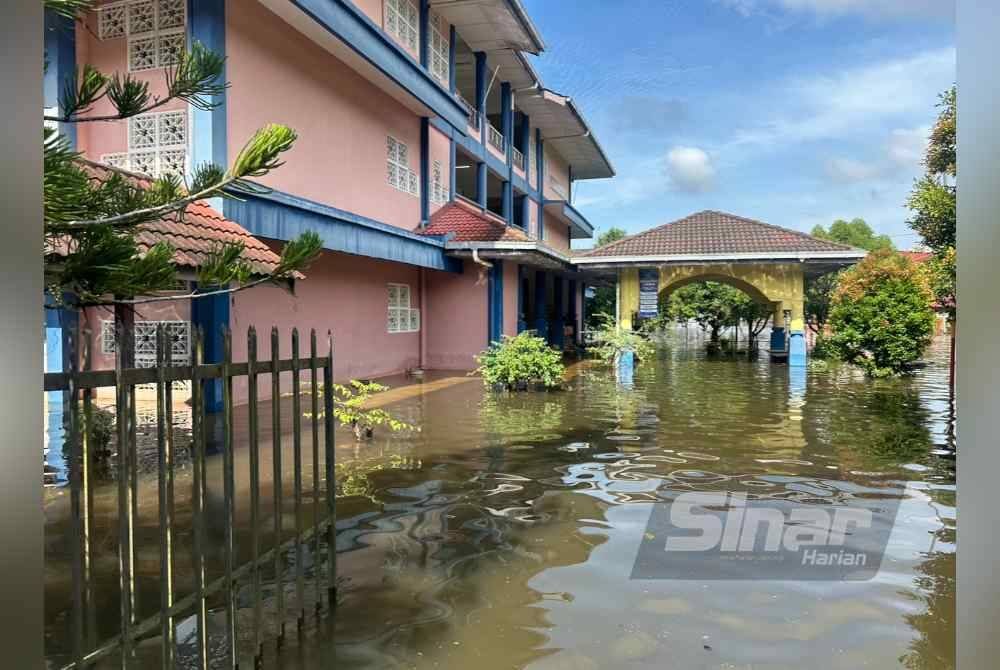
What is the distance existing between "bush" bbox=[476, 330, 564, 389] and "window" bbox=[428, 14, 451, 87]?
663cm

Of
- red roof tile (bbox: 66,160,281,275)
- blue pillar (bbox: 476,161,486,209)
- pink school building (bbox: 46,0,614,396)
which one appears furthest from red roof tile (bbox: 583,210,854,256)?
red roof tile (bbox: 66,160,281,275)

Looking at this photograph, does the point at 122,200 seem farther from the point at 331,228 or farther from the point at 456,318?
the point at 456,318

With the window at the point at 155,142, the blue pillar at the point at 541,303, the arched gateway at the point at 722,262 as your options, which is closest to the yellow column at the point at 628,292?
the arched gateway at the point at 722,262

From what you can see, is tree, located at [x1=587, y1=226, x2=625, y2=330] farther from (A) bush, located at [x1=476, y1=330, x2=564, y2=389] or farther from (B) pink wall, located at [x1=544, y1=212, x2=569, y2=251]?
(A) bush, located at [x1=476, y1=330, x2=564, y2=389]

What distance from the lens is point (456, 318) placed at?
17891mm

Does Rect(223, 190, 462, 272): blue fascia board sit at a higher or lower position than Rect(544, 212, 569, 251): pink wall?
lower

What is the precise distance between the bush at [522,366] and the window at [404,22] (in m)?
6.48

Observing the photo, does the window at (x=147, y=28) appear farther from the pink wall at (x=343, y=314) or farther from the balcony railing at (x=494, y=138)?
the balcony railing at (x=494, y=138)

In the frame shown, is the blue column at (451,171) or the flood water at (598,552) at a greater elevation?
the blue column at (451,171)

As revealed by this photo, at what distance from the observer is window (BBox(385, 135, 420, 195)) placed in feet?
49.0

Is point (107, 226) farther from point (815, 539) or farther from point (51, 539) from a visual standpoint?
point (815, 539)

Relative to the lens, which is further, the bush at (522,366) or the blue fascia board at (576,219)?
the blue fascia board at (576,219)

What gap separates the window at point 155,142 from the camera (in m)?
9.39
